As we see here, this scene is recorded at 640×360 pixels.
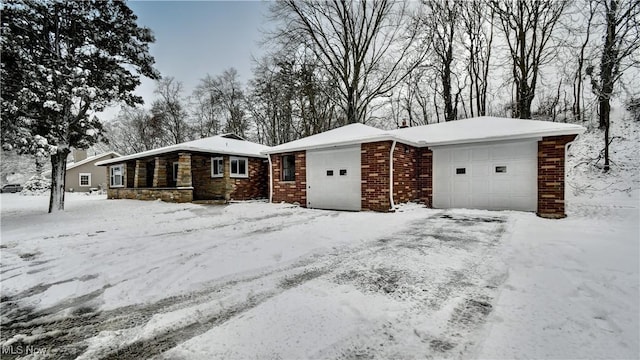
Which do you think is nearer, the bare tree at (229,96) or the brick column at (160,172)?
the brick column at (160,172)

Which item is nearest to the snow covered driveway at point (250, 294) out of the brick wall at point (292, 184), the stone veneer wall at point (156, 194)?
the brick wall at point (292, 184)

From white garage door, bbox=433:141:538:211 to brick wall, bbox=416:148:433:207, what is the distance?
0.47 feet

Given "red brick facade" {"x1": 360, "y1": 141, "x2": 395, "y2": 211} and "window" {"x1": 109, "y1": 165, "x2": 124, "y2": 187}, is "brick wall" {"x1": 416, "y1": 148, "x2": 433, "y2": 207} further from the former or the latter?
"window" {"x1": 109, "y1": 165, "x2": 124, "y2": 187}

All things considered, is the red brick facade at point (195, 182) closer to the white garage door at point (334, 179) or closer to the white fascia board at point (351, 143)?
the white fascia board at point (351, 143)

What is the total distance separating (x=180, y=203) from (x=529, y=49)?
64.5 feet

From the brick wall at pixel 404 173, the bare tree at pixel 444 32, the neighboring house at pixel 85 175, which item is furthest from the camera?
the neighboring house at pixel 85 175

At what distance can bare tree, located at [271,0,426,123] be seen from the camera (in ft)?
54.0

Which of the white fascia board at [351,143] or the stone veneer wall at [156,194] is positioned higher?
the white fascia board at [351,143]

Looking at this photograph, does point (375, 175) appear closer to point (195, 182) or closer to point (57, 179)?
point (195, 182)

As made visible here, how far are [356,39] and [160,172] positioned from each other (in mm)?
13876

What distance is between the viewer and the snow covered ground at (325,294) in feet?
6.28

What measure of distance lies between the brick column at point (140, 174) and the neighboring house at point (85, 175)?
15.3 m

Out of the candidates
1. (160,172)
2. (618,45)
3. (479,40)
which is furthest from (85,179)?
(618,45)

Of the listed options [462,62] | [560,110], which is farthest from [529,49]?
[560,110]
